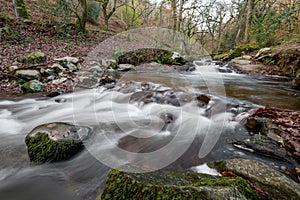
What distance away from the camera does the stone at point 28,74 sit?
5852mm

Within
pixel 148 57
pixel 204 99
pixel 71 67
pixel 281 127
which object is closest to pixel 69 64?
pixel 71 67

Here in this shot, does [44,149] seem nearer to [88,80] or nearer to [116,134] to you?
[116,134]

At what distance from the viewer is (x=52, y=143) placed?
93.3 inches

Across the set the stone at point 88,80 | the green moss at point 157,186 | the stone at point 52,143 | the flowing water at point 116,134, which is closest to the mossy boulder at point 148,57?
the stone at point 88,80

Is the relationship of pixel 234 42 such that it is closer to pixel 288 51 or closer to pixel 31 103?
pixel 288 51

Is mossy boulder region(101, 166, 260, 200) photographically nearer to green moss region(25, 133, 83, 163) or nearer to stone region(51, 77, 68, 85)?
green moss region(25, 133, 83, 163)

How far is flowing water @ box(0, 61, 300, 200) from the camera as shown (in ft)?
7.05

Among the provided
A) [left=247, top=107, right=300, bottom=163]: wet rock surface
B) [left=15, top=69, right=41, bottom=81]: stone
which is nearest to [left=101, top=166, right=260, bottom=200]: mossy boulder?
[left=247, top=107, right=300, bottom=163]: wet rock surface

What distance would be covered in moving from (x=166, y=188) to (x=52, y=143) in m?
1.75

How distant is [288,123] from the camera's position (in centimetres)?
320

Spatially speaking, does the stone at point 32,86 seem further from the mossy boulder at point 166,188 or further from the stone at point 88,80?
the mossy boulder at point 166,188

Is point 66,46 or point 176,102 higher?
point 66,46

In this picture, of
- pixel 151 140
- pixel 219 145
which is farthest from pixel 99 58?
pixel 219 145

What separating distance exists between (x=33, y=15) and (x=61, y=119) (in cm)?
1515
